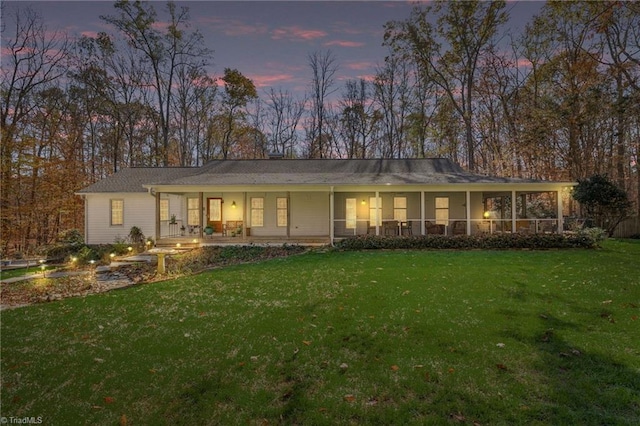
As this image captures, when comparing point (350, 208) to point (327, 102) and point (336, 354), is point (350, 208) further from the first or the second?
point (327, 102)

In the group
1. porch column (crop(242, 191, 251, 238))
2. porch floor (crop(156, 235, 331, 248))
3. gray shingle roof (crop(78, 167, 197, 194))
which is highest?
gray shingle roof (crop(78, 167, 197, 194))

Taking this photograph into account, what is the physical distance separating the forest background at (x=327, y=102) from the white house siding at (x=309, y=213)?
13.0 m

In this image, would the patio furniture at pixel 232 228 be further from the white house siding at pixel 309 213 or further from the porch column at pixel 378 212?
the porch column at pixel 378 212

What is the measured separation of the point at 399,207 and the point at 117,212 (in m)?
15.5

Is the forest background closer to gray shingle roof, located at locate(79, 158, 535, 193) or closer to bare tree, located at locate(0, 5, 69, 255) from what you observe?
bare tree, located at locate(0, 5, 69, 255)

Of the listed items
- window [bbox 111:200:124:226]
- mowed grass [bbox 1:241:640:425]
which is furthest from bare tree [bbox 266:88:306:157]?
mowed grass [bbox 1:241:640:425]

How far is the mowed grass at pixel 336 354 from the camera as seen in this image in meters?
3.63

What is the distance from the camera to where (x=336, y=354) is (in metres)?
4.78

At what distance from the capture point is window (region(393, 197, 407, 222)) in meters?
18.0

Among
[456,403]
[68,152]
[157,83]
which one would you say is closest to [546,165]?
[456,403]

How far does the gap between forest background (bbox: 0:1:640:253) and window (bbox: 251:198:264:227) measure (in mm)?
11301

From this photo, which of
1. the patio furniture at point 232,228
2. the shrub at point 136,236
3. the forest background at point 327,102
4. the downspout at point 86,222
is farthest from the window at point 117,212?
the patio furniture at point 232,228

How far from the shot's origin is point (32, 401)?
155 inches

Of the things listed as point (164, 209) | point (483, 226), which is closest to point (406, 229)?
point (483, 226)
